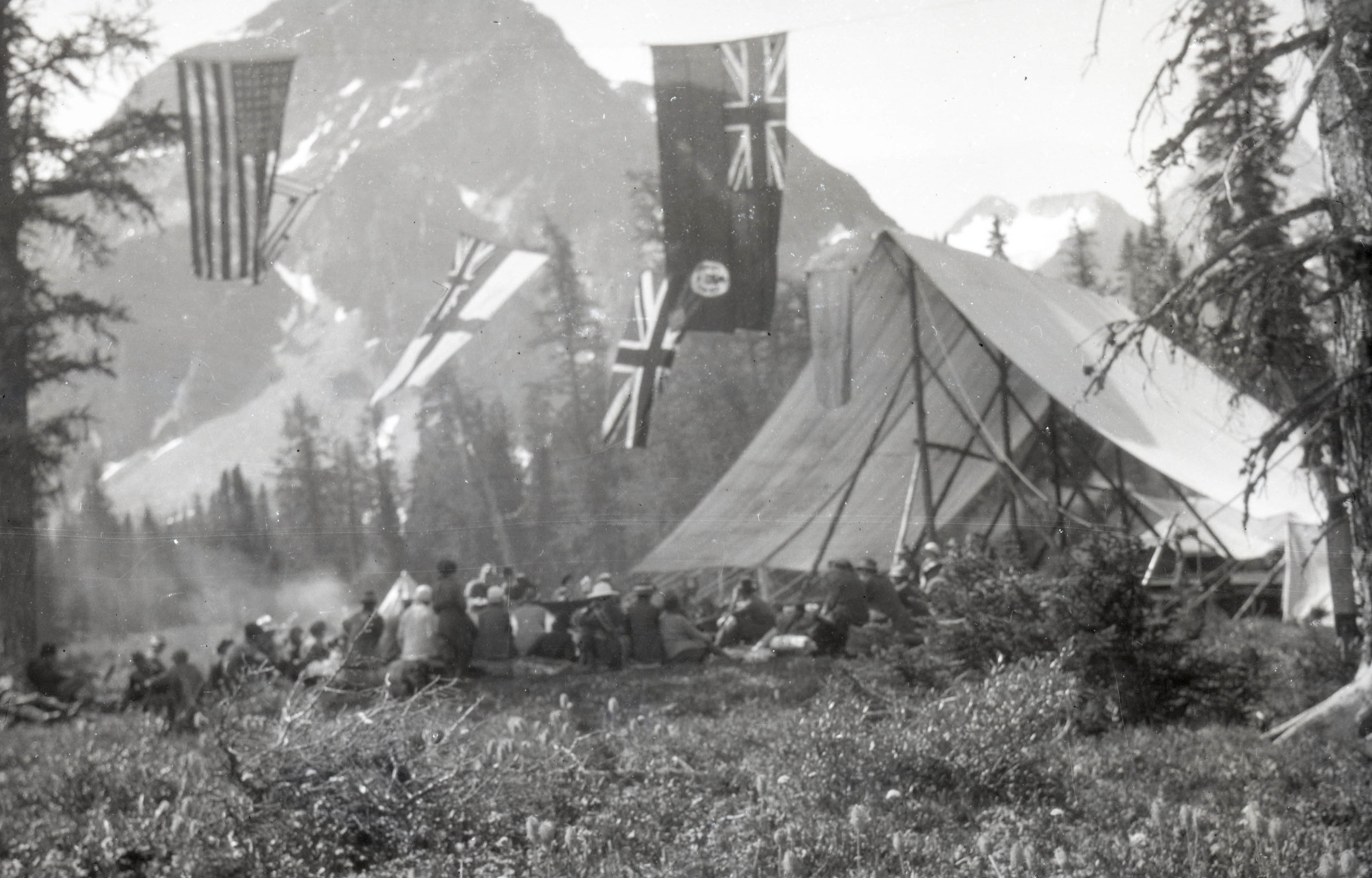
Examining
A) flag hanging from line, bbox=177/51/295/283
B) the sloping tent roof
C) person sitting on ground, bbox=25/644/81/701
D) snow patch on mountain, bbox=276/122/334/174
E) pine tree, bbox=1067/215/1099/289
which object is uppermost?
snow patch on mountain, bbox=276/122/334/174

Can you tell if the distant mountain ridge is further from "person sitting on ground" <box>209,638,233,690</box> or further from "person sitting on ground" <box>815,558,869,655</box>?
"person sitting on ground" <box>209,638,233,690</box>

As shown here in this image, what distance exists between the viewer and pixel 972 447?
1691 centimetres

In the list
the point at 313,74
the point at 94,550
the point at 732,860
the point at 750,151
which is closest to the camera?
the point at 732,860

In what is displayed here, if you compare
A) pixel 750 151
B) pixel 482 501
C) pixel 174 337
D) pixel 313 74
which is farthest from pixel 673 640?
pixel 174 337

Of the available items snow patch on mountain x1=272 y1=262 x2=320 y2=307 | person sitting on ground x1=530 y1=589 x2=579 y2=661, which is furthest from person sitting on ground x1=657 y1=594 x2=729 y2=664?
snow patch on mountain x1=272 y1=262 x2=320 y2=307

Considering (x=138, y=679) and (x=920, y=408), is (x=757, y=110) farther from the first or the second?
(x=138, y=679)

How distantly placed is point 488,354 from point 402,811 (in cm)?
4077

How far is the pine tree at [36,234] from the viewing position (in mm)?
14172

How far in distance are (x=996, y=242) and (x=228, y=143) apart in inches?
460

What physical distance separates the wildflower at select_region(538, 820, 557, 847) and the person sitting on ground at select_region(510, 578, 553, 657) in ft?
23.9

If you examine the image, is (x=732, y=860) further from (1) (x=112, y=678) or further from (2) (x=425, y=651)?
(1) (x=112, y=678)

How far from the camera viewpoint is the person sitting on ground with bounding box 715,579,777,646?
12484 millimetres

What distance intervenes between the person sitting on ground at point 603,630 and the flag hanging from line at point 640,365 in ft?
9.94

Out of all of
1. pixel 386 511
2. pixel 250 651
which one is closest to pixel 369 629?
pixel 250 651
